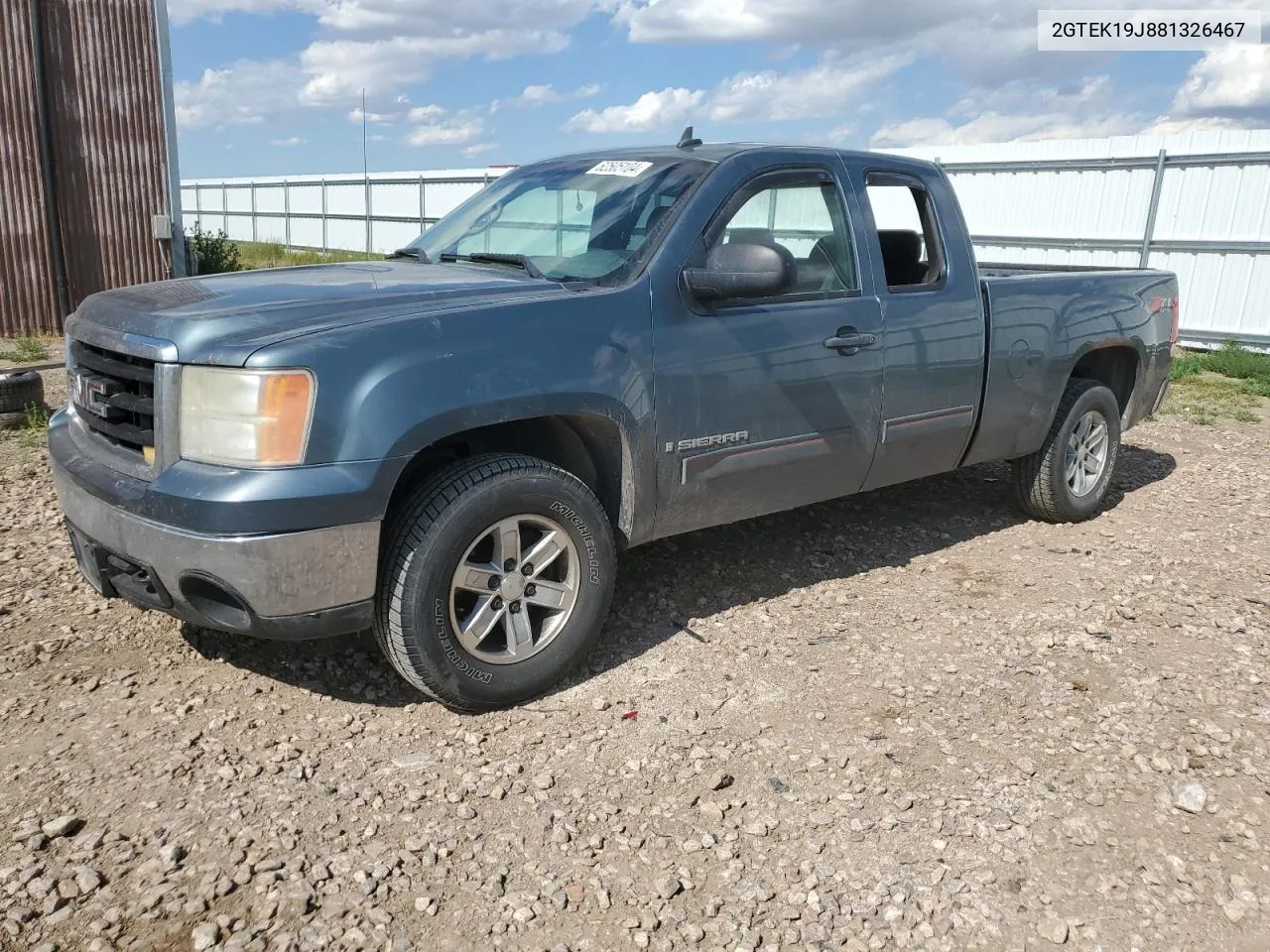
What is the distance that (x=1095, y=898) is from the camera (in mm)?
2654

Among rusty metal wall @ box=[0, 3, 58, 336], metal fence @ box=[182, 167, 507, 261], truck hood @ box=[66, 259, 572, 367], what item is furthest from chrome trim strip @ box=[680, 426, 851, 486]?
metal fence @ box=[182, 167, 507, 261]

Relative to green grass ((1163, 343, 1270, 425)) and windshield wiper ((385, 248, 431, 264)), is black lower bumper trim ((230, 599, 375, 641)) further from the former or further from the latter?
green grass ((1163, 343, 1270, 425))

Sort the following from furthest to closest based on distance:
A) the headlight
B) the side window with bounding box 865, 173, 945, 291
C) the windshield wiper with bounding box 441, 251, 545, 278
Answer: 1. the side window with bounding box 865, 173, 945, 291
2. the windshield wiper with bounding box 441, 251, 545, 278
3. the headlight

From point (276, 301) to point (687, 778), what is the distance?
1982 mm

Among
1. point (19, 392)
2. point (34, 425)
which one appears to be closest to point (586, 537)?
point (34, 425)

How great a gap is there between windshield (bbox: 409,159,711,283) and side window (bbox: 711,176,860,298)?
31cm

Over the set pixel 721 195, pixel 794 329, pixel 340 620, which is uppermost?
pixel 721 195

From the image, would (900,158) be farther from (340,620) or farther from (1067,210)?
(1067,210)

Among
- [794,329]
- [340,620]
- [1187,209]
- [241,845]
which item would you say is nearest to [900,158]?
[794,329]

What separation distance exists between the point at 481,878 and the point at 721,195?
8.36 ft

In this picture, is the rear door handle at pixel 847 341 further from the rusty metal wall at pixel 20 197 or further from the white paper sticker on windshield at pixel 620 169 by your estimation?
the rusty metal wall at pixel 20 197

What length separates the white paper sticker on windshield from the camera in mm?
4145

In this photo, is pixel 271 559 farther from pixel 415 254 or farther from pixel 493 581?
pixel 415 254

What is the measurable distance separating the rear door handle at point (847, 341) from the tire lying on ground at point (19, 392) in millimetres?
5626
